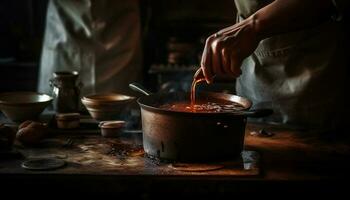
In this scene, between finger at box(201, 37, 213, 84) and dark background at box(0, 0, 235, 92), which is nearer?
finger at box(201, 37, 213, 84)

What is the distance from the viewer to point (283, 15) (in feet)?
9.48

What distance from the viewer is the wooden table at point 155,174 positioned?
8.09ft

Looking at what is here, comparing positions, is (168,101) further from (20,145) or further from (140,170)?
(20,145)

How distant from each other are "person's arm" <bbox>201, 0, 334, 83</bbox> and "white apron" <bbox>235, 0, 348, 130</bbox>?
599 mm

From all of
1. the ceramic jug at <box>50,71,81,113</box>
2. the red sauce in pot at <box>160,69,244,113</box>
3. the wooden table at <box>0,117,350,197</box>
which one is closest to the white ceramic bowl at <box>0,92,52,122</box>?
the ceramic jug at <box>50,71,81,113</box>

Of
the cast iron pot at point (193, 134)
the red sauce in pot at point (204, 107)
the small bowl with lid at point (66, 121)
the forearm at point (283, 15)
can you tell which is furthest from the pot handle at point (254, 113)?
the small bowl with lid at point (66, 121)

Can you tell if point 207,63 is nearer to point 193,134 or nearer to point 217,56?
point 217,56

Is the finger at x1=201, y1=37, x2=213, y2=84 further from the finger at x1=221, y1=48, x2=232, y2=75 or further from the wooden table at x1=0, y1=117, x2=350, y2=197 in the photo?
the wooden table at x1=0, y1=117, x2=350, y2=197

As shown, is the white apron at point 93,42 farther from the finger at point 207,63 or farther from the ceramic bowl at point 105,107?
the finger at point 207,63

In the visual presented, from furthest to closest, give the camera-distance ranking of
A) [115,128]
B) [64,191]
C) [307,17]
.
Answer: [115,128] < [307,17] < [64,191]

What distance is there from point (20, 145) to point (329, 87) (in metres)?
1.95

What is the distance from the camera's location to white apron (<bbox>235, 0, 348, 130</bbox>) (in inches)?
139

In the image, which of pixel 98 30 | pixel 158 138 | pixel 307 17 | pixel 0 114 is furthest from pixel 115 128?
pixel 98 30

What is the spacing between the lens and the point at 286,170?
264cm
